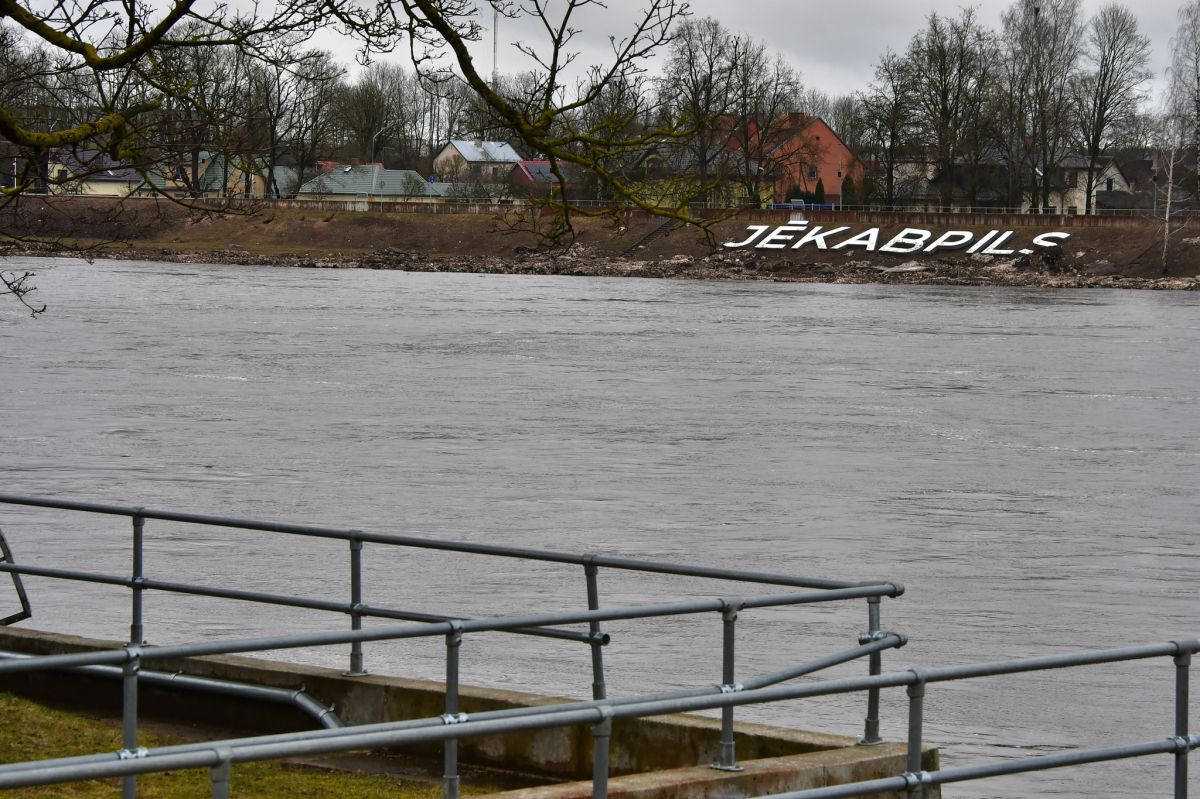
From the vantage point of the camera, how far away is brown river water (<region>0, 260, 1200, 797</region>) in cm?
1169

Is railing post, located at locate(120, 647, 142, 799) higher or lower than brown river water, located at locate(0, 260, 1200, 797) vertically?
higher

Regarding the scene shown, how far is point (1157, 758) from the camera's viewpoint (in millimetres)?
9984

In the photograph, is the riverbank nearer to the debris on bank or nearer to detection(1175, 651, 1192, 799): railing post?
the debris on bank

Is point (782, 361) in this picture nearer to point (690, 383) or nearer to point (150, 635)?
point (690, 383)

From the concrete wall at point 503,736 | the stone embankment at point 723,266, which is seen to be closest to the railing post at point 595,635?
the concrete wall at point 503,736

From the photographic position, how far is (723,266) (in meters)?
Answer: 79.8

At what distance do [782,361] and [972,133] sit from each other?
197ft

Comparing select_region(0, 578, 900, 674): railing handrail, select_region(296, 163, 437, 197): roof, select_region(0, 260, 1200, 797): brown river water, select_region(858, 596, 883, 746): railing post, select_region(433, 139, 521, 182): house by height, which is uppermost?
select_region(433, 139, 521, 182): house

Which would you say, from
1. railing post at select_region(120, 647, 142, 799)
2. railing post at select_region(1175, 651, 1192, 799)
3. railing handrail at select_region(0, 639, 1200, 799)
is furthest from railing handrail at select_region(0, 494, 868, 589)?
railing post at select_region(120, 647, 142, 799)

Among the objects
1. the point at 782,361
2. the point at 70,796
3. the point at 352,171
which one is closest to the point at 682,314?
the point at 782,361

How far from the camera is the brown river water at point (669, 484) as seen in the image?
11.7 meters

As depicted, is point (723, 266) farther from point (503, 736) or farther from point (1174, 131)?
point (503, 736)

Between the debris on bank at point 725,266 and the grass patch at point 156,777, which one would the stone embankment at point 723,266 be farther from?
the grass patch at point 156,777

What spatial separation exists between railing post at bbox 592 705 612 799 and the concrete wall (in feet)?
3.06
